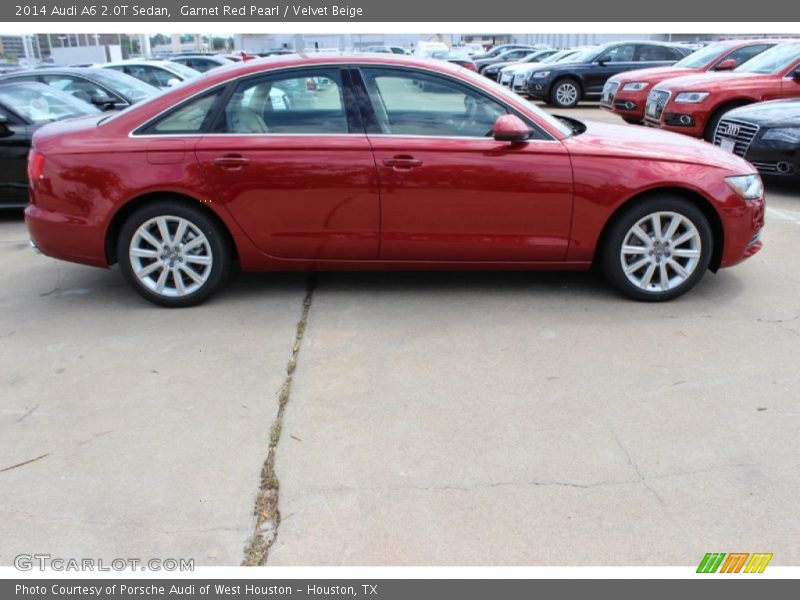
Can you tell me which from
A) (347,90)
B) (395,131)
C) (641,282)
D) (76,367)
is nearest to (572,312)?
(641,282)

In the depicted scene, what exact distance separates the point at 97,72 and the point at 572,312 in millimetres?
8462

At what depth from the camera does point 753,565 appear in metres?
2.50

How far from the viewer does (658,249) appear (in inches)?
185

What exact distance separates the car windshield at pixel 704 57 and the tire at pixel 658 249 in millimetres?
9912

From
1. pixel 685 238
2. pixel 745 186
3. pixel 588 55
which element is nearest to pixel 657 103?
pixel 745 186

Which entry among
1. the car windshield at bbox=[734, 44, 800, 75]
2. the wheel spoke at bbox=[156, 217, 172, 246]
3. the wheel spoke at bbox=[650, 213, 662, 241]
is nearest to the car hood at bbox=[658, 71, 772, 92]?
the car windshield at bbox=[734, 44, 800, 75]

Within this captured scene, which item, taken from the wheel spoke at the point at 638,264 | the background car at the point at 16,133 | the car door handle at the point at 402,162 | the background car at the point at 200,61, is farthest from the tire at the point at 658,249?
the background car at the point at 200,61

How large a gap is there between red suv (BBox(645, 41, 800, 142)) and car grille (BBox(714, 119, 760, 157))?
1493 millimetres

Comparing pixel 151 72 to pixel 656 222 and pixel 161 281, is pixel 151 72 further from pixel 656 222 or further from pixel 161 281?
pixel 656 222

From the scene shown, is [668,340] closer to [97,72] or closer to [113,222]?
Answer: [113,222]

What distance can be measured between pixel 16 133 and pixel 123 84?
3615 mm

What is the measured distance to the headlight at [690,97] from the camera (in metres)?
10.0

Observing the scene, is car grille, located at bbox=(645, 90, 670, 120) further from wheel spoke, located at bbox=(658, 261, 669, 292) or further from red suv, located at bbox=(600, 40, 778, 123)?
wheel spoke, located at bbox=(658, 261, 669, 292)

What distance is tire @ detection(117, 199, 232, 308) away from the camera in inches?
181
